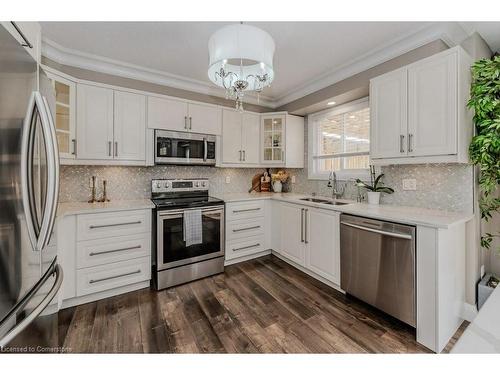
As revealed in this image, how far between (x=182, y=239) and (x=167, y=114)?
1.58m

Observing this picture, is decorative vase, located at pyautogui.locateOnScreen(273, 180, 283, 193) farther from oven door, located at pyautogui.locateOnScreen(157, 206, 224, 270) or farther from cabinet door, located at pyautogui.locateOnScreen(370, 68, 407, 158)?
cabinet door, located at pyautogui.locateOnScreen(370, 68, 407, 158)

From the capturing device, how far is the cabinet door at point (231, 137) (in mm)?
3252

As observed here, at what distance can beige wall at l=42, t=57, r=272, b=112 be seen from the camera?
240 cm

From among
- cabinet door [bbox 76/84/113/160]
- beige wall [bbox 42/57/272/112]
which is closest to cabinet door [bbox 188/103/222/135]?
beige wall [bbox 42/57/272/112]

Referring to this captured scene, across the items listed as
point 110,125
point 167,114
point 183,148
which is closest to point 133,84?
point 167,114

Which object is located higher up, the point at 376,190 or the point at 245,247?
the point at 376,190

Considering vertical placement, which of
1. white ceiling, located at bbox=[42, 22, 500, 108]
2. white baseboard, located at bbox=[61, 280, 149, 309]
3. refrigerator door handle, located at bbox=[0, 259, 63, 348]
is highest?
white ceiling, located at bbox=[42, 22, 500, 108]

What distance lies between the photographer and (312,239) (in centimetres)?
262

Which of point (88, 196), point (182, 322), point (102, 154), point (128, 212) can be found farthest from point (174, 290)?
point (102, 154)

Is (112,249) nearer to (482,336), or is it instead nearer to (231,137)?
(231,137)

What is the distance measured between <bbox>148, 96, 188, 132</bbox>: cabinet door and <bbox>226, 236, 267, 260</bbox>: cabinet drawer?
169 centimetres

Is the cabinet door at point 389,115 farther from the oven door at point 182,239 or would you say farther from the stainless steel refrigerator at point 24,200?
the stainless steel refrigerator at point 24,200

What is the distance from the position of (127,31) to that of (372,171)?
2.94 metres

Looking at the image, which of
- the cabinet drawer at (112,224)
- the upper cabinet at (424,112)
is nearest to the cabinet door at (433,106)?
the upper cabinet at (424,112)
